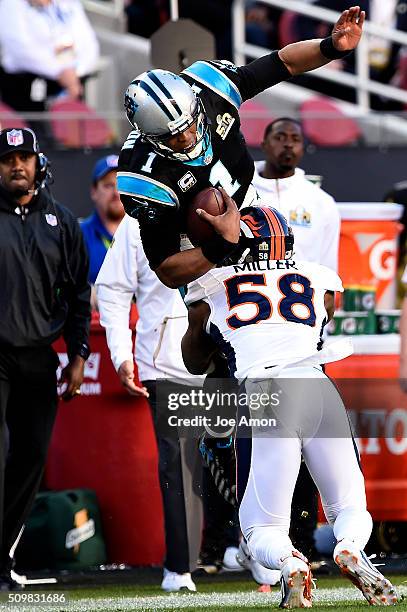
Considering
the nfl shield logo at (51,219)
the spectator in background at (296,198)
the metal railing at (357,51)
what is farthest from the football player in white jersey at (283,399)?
the metal railing at (357,51)

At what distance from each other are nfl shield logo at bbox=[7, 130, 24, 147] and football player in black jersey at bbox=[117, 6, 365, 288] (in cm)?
156

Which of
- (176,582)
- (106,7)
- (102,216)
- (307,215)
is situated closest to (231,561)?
(176,582)

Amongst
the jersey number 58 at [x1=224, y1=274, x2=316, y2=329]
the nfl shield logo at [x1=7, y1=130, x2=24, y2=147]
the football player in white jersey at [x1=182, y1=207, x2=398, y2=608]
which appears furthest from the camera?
the nfl shield logo at [x1=7, y1=130, x2=24, y2=147]

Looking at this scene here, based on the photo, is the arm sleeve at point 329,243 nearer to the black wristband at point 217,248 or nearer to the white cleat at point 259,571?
the white cleat at point 259,571

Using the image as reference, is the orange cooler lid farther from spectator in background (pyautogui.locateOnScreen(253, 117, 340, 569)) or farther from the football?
the football

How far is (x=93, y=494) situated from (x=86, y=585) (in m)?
0.83

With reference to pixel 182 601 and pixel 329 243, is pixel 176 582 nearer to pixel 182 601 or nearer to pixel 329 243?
pixel 182 601

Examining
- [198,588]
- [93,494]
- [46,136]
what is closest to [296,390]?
[198,588]

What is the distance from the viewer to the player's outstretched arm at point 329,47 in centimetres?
583

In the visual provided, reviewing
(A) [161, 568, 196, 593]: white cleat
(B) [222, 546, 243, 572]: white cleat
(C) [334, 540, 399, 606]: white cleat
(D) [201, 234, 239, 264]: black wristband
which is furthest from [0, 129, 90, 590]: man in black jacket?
(C) [334, 540, 399, 606]: white cleat

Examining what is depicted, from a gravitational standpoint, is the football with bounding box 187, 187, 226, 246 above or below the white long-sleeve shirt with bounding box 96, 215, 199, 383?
above

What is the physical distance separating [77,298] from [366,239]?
216 cm

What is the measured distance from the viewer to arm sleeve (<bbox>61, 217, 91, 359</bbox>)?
7.20m

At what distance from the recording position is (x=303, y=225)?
24.5 feet
